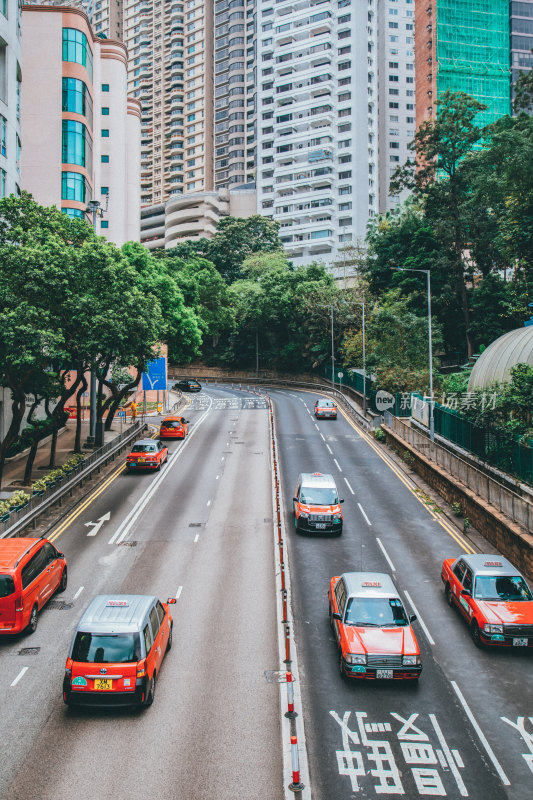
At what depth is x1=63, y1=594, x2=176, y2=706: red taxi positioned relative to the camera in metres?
12.0

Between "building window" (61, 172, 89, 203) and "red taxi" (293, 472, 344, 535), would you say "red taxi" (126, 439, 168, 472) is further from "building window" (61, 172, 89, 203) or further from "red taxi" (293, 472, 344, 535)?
"building window" (61, 172, 89, 203)

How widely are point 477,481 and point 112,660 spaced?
686 inches

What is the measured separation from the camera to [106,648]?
40.2 ft

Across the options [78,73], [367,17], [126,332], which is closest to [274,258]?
[78,73]

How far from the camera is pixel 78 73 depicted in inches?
2099

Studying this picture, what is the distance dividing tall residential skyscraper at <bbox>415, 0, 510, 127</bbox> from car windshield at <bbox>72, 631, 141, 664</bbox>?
407ft

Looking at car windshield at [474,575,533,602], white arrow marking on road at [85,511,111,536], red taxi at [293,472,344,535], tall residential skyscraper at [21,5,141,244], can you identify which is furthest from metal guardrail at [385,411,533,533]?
tall residential skyscraper at [21,5,141,244]

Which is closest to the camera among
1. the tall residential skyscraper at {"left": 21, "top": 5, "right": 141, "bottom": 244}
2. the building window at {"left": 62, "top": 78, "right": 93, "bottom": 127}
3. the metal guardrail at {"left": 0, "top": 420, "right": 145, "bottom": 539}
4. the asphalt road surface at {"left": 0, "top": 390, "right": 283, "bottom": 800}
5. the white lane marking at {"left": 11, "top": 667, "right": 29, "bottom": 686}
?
the asphalt road surface at {"left": 0, "top": 390, "right": 283, "bottom": 800}

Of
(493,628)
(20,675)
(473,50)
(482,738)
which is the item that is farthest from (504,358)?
(473,50)

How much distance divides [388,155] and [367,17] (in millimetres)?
26605

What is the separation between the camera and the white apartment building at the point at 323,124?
117 metres

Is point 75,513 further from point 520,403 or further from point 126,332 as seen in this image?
point 520,403

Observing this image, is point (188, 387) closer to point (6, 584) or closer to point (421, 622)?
point (421, 622)

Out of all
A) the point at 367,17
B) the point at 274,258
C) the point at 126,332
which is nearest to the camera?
the point at 126,332
